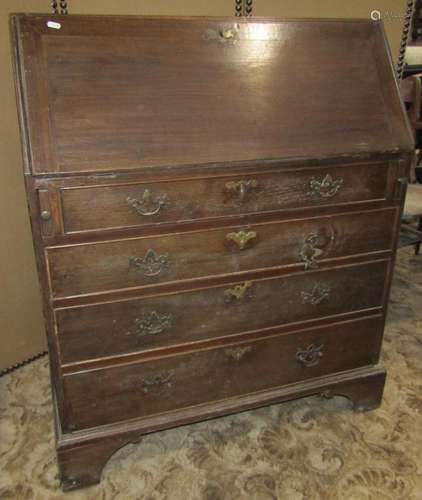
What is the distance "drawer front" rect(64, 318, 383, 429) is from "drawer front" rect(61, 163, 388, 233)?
466 millimetres

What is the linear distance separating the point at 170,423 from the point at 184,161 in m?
0.86

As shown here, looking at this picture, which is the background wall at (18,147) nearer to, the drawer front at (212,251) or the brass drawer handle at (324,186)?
the drawer front at (212,251)

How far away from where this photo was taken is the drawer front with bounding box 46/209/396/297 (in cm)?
127

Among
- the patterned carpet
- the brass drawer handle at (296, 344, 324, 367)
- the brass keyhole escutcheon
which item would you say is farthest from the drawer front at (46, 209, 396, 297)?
the patterned carpet

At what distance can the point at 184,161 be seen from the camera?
125 cm

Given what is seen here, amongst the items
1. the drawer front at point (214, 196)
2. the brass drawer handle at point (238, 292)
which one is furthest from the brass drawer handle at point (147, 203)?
the brass drawer handle at point (238, 292)

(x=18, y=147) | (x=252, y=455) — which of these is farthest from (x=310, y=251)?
(x=18, y=147)

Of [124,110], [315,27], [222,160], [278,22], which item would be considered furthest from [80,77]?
[315,27]

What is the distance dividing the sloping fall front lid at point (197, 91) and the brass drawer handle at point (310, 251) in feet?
0.87

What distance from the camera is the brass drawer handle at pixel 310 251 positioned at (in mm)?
1498

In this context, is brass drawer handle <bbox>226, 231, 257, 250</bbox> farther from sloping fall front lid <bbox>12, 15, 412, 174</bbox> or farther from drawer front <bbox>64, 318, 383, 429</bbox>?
drawer front <bbox>64, 318, 383, 429</bbox>

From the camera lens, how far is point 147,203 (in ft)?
4.15

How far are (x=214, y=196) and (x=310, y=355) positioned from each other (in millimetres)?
724

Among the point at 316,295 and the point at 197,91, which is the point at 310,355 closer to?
the point at 316,295
